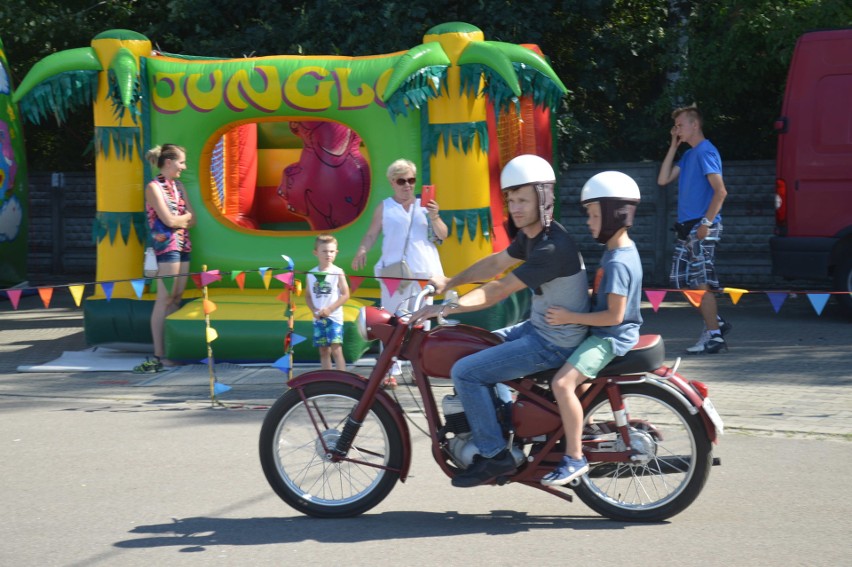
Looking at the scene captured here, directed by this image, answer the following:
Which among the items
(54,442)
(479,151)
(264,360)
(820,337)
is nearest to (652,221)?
(820,337)

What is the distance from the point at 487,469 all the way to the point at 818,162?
301 inches

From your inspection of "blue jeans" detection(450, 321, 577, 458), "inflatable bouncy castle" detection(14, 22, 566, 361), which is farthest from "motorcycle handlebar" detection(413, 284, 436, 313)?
"inflatable bouncy castle" detection(14, 22, 566, 361)

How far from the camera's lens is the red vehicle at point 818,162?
1171cm

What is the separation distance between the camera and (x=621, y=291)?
538 centimetres

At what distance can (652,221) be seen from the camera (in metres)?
15.6

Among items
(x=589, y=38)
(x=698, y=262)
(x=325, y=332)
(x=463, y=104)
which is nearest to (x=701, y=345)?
(x=698, y=262)

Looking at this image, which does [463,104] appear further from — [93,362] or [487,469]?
[487,469]

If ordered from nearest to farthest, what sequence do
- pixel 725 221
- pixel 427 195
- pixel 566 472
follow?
pixel 566 472, pixel 427 195, pixel 725 221

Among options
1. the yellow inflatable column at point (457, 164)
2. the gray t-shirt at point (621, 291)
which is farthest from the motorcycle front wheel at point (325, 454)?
the yellow inflatable column at point (457, 164)

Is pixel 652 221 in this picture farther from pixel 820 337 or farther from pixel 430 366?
pixel 430 366

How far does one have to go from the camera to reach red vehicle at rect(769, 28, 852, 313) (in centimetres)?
1171

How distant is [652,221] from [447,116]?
613 cm

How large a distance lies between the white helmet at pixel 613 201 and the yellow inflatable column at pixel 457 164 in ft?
15.3

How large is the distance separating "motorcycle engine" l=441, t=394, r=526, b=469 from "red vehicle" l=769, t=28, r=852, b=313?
24.4ft
